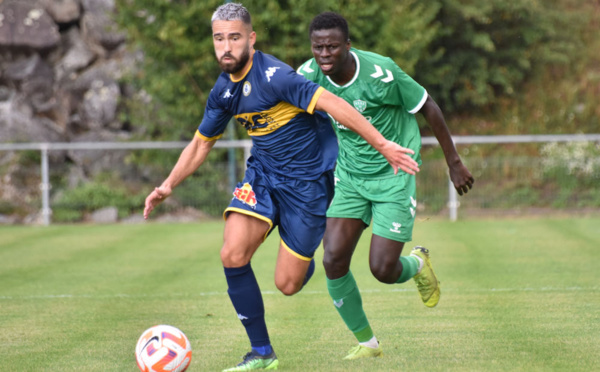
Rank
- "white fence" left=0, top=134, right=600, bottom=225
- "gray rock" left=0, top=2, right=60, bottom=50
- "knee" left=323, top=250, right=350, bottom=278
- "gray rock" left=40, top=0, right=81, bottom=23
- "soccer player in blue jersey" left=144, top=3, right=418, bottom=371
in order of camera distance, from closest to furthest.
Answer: "soccer player in blue jersey" left=144, top=3, right=418, bottom=371, "knee" left=323, top=250, right=350, bottom=278, "white fence" left=0, top=134, right=600, bottom=225, "gray rock" left=0, top=2, right=60, bottom=50, "gray rock" left=40, top=0, right=81, bottom=23

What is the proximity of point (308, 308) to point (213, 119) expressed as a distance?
2673 mm

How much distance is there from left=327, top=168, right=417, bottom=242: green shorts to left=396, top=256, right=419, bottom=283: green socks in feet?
0.91

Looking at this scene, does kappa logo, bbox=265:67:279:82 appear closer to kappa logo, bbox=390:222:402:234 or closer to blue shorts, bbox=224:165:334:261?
blue shorts, bbox=224:165:334:261

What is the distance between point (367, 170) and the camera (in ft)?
19.1

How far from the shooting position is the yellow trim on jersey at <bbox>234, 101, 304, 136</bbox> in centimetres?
528

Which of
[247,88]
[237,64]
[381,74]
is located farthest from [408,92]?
[237,64]

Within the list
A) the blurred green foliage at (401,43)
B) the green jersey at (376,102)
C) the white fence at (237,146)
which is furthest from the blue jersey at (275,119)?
the blurred green foliage at (401,43)

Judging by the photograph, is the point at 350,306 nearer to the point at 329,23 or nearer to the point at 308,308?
the point at 329,23

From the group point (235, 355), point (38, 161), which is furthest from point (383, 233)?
point (38, 161)

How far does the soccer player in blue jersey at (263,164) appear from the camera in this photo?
5102 mm

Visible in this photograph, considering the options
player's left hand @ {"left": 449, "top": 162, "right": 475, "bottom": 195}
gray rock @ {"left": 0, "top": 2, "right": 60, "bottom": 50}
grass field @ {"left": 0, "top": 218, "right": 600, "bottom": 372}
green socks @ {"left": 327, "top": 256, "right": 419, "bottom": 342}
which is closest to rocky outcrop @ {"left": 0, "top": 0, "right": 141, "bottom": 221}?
gray rock @ {"left": 0, "top": 2, "right": 60, "bottom": 50}

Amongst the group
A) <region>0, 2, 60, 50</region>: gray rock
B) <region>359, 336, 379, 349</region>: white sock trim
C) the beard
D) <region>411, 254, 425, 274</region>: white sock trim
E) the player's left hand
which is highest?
the beard

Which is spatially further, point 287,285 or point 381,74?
point 381,74

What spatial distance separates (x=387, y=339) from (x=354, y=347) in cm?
51
